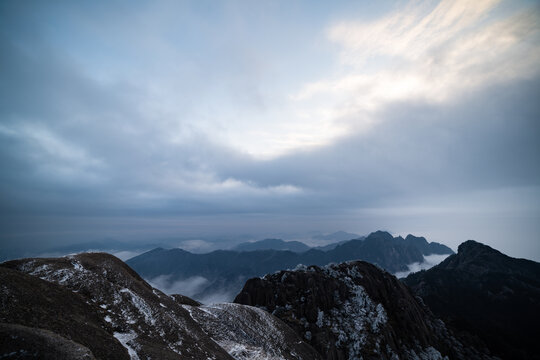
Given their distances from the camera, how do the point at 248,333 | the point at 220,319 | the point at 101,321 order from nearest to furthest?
the point at 101,321
the point at 248,333
the point at 220,319

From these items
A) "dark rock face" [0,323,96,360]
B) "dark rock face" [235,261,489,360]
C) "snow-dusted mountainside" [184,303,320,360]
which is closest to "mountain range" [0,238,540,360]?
"dark rock face" [0,323,96,360]

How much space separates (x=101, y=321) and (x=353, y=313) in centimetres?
11005

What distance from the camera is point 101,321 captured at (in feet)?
113

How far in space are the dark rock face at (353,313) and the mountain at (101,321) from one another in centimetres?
3865

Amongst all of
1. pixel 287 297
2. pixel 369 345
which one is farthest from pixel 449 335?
pixel 287 297

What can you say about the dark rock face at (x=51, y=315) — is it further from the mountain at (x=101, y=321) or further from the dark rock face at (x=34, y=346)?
the dark rock face at (x=34, y=346)

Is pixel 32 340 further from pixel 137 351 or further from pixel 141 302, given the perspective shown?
pixel 141 302

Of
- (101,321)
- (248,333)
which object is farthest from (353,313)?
(101,321)

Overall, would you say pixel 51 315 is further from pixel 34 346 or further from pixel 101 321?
pixel 34 346

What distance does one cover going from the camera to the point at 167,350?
34500 mm

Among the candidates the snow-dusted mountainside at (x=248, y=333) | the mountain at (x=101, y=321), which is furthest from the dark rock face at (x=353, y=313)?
the mountain at (x=101, y=321)

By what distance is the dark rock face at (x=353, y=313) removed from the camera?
93938 millimetres

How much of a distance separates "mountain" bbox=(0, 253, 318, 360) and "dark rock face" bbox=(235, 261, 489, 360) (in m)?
38.7

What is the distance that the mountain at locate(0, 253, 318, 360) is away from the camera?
2270 cm
